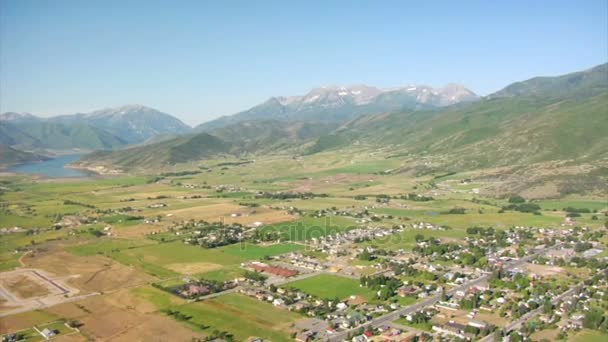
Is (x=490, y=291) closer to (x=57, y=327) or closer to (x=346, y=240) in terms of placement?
(x=346, y=240)

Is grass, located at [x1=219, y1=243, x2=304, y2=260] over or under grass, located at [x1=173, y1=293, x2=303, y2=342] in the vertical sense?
over

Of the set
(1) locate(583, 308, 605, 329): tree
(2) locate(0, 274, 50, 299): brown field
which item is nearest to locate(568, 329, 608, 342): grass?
(1) locate(583, 308, 605, 329): tree

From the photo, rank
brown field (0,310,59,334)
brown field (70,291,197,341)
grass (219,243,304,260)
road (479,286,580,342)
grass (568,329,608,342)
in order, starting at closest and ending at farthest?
grass (568,329,608,342) < road (479,286,580,342) < brown field (70,291,197,341) < brown field (0,310,59,334) < grass (219,243,304,260)

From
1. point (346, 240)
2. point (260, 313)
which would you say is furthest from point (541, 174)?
point (260, 313)

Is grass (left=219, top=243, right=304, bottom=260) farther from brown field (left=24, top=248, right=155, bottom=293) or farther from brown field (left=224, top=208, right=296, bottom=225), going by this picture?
brown field (left=224, top=208, right=296, bottom=225)

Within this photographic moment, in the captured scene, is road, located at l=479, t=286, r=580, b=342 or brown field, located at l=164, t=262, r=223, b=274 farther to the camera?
brown field, located at l=164, t=262, r=223, b=274

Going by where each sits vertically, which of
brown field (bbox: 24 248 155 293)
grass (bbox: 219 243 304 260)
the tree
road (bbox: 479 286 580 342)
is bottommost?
road (bbox: 479 286 580 342)

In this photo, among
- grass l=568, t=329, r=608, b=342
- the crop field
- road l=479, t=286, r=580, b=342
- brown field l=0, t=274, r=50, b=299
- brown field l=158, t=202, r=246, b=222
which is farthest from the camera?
brown field l=158, t=202, r=246, b=222

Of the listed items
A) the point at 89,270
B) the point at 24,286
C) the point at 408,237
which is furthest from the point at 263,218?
the point at 24,286
